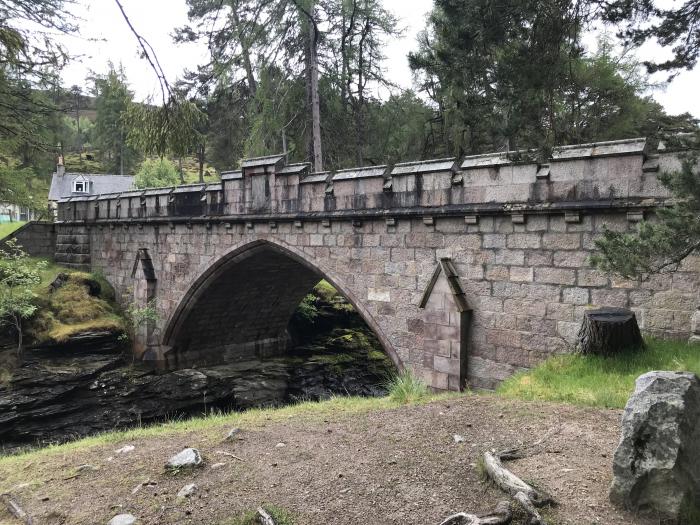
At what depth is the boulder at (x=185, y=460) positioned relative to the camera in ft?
14.5

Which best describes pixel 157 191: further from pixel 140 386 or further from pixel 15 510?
pixel 15 510

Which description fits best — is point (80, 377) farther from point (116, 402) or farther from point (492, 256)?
point (492, 256)

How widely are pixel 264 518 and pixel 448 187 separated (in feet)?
19.9

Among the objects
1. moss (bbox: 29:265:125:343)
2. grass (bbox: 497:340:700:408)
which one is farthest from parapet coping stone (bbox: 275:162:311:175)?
moss (bbox: 29:265:125:343)

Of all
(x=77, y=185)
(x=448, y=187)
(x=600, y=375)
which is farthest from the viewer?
(x=77, y=185)

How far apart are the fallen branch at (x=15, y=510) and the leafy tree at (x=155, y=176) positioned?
100 ft

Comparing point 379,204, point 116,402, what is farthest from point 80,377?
point 379,204

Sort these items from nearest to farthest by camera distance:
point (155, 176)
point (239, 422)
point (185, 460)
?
point (185, 460), point (239, 422), point (155, 176)

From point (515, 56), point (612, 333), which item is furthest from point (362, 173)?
point (612, 333)

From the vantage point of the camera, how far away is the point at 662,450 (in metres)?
2.78

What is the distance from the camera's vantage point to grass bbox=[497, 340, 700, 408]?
511 centimetres

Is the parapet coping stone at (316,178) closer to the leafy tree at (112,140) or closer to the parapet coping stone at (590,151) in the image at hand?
the parapet coping stone at (590,151)

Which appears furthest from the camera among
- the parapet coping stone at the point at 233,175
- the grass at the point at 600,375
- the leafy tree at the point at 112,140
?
the leafy tree at the point at 112,140

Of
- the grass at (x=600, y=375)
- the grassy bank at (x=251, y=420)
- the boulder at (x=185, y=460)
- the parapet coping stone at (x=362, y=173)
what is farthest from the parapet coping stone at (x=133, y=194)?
the grass at (x=600, y=375)
